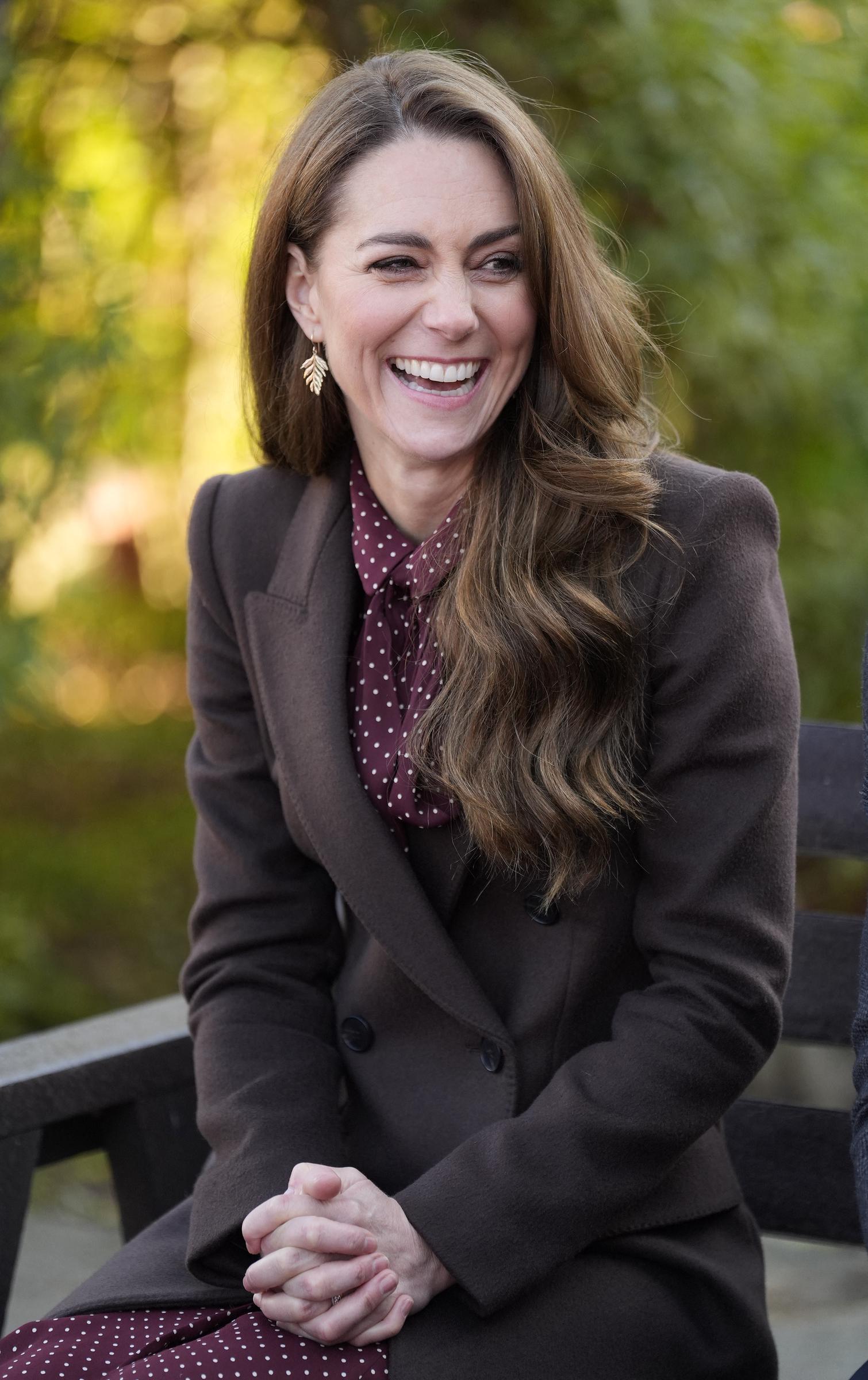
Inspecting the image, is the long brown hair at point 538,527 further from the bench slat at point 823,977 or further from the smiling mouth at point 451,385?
the bench slat at point 823,977

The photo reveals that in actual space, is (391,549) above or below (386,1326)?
above

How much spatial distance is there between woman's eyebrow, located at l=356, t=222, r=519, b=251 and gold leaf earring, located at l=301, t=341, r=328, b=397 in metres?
0.24

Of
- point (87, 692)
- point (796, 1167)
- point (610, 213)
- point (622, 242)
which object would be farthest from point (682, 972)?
point (87, 692)

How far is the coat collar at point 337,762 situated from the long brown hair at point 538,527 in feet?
0.30

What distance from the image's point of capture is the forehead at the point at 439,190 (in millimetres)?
1716

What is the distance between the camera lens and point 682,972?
166 centimetres

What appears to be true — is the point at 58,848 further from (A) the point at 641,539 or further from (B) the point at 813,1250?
(A) the point at 641,539

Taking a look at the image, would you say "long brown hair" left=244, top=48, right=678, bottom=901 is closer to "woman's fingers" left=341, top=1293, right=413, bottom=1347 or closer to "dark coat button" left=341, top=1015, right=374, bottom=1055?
"dark coat button" left=341, top=1015, right=374, bottom=1055

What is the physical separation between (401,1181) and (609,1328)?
0.31m

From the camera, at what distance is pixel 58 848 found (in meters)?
4.97

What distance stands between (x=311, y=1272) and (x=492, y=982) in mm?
388

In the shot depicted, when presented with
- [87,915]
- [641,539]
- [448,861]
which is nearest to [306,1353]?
[448,861]

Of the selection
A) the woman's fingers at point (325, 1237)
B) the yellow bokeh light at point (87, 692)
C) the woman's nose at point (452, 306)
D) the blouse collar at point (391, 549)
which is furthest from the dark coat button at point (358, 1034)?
the yellow bokeh light at point (87, 692)

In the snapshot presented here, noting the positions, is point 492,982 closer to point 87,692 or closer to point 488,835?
point 488,835
